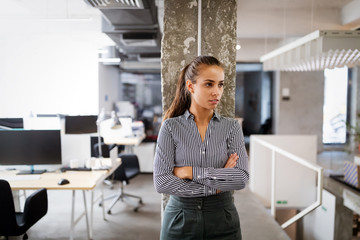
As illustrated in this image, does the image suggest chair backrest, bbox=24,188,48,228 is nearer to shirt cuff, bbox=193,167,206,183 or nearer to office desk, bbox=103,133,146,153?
shirt cuff, bbox=193,167,206,183

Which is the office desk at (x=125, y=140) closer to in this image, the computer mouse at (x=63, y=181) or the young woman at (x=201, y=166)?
the computer mouse at (x=63, y=181)

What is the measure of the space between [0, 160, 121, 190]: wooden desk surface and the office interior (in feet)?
0.56

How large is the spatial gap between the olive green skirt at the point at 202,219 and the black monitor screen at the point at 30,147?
2179 millimetres

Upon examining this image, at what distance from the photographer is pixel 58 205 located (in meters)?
4.22

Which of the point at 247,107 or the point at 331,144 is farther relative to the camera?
the point at 247,107

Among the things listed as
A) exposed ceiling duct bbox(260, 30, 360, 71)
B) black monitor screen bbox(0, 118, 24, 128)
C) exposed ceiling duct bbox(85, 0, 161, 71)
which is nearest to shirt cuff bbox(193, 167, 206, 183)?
exposed ceiling duct bbox(260, 30, 360, 71)

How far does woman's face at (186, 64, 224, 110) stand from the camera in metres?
1.38

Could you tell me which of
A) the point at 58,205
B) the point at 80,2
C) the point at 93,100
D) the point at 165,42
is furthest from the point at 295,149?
the point at 93,100

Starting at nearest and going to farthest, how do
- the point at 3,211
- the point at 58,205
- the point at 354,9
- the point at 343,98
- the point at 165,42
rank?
the point at 165,42 < the point at 3,211 < the point at 58,205 < the point at 354,9 < the point at 343,98

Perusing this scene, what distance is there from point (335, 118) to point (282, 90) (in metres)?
1.60

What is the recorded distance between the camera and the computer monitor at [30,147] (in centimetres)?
303

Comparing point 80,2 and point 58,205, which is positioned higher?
Result: point 80,2

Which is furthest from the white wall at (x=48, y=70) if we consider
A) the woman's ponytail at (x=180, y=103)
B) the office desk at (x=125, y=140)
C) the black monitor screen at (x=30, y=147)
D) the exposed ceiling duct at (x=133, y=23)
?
the woman's ponytail at (x=180, y=103)

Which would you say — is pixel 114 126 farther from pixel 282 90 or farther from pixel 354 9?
pixel 282 90
